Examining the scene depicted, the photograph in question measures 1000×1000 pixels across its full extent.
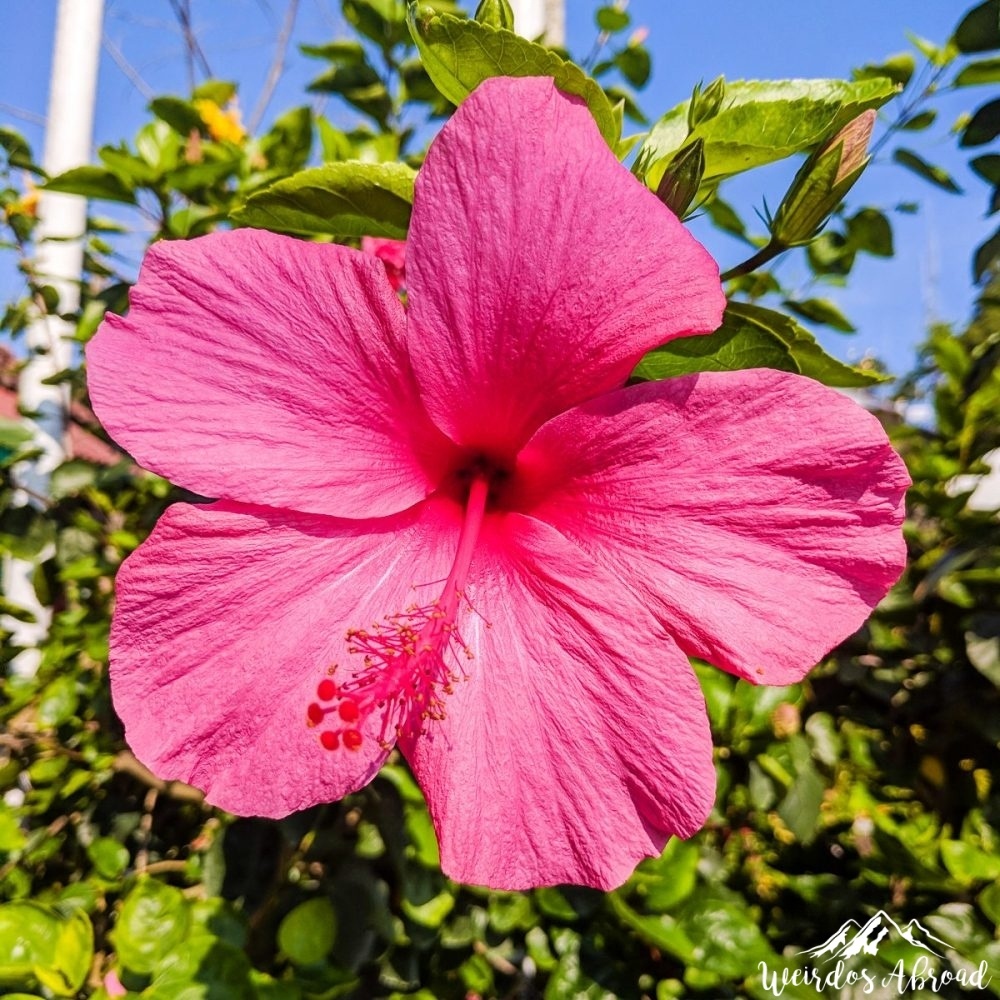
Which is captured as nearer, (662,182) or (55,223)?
Result: (662,182)

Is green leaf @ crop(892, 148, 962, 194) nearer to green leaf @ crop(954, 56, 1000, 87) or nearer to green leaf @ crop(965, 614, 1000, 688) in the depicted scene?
green leaf @ crop(954, 56, 1000, 87)

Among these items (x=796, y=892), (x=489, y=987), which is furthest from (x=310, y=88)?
(x=796, y=892)

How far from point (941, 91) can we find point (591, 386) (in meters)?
1.43

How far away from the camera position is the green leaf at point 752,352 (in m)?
0.79

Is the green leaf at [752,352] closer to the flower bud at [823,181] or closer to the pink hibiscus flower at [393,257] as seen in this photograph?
the flower bud at [823,181]

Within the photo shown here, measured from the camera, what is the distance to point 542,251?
680 mm

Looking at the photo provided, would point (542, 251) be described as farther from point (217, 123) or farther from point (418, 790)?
point (217, 123)

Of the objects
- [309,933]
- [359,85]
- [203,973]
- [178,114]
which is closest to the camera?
[203,973]

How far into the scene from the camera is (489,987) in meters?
1.37

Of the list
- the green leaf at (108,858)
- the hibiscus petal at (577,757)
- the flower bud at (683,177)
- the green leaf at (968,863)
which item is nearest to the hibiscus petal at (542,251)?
the flower bud at (683,177)

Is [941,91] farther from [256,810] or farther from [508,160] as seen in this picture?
[256,810]

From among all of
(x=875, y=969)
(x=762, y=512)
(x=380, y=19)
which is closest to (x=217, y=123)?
(x=380, y=19)

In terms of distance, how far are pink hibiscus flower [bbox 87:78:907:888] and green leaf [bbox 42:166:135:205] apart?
81cm

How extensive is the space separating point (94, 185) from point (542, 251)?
1.09 m
